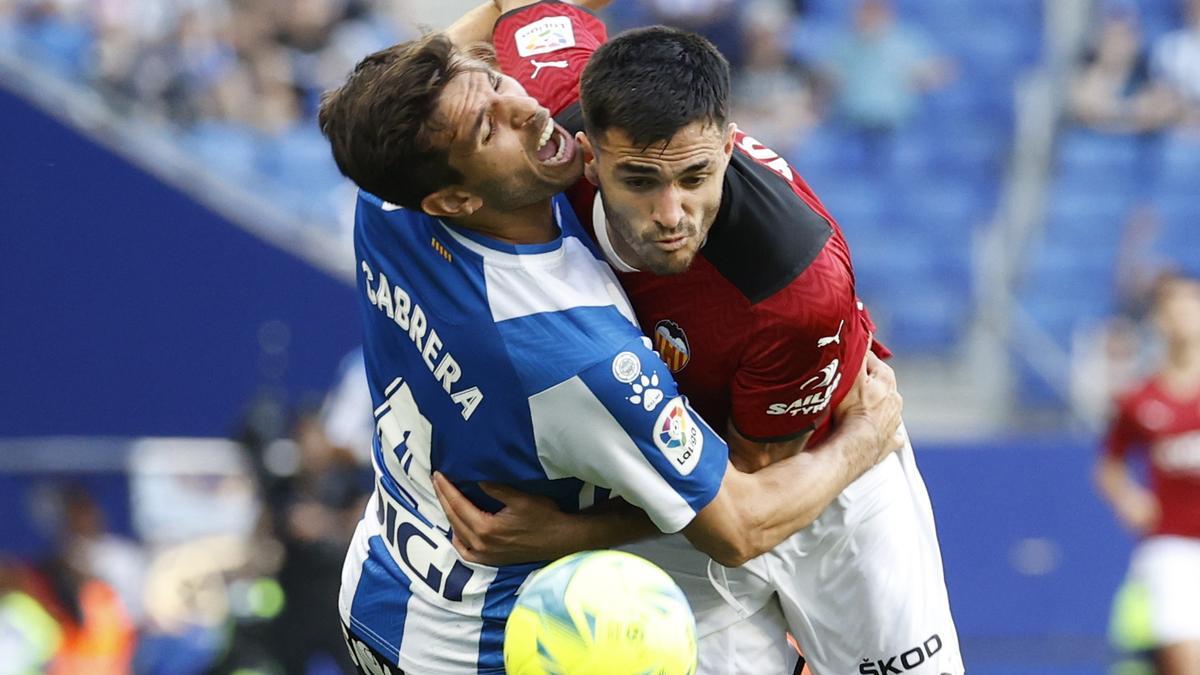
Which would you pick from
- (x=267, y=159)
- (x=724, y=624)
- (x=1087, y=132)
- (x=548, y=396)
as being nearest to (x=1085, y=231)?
(x=1087, y=132)

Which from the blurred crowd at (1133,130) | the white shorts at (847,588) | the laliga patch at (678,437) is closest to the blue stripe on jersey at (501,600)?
the white shorts at (847,588)

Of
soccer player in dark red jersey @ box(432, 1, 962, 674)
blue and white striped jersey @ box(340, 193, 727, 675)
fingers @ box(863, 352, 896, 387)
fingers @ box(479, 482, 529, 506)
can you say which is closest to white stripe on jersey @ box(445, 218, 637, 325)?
blue and white striped jersey @ box(340, 193, 727, 675)

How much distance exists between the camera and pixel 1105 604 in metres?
10.4

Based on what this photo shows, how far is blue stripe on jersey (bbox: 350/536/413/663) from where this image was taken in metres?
4.77

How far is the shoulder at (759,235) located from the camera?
165 inches

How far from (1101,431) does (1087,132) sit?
11.0 feet

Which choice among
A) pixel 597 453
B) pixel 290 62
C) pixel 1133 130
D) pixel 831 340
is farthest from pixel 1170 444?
pixel 290 62

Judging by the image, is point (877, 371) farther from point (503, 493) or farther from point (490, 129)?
point (490, 129)

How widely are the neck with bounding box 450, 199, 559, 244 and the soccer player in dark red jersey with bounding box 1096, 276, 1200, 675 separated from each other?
5700mm

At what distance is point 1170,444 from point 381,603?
227 inches

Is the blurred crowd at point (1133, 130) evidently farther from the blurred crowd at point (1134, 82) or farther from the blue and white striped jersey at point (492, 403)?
the blue and white striped jersey at point (492, 403)

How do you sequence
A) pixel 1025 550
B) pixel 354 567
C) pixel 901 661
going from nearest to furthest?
1. pixel 901 661
2. pixel 354 567
3. pixel 1025 550

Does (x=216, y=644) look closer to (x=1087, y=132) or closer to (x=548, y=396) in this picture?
(x=548, y=396)

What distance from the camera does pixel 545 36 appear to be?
479cm
